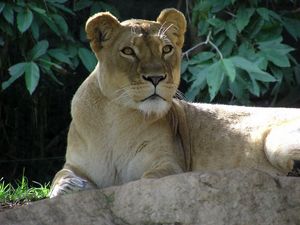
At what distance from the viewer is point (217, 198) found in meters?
4.30

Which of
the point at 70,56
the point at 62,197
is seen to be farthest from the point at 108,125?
the point at 70,56

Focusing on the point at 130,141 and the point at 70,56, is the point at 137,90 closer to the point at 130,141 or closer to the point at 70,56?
the point at 130,141

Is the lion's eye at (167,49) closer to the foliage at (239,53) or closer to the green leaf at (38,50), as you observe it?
the foliage at (239,53)

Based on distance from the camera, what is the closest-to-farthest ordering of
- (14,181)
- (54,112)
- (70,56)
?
(70,56)
(14,181)
(54,112)

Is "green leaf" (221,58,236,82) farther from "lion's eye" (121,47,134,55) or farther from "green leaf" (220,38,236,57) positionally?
"lion's eye" (121,47,134,55)

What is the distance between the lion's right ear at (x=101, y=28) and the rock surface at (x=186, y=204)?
134cm

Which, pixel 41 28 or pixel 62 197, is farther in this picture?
pixel 41 28

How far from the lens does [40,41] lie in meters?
7.43

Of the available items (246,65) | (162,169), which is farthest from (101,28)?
(246,65)

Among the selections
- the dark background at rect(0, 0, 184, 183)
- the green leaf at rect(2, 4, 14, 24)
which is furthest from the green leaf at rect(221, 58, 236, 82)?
the dark background at rect(0, 0, 184, 183)

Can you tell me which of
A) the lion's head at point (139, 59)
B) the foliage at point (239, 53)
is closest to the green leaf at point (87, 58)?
the foliage at point (239, 53)

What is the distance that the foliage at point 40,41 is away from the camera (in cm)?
705

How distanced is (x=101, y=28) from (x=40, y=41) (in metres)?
2.00

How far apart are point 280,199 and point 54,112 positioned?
5.07 metres
